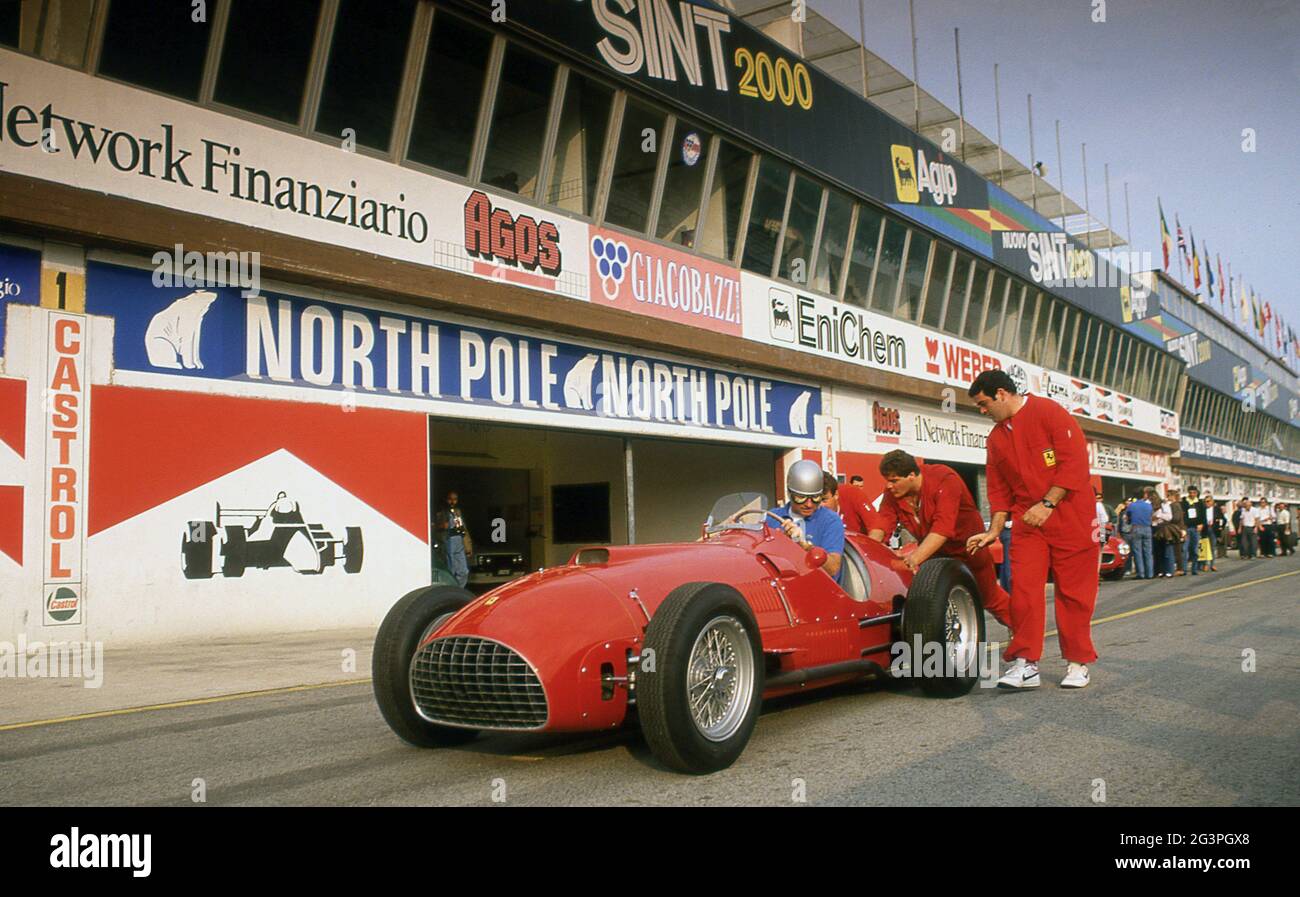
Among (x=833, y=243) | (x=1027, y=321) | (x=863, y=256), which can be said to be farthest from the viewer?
(x=1027, y=321)

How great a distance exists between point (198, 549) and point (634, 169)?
856cm

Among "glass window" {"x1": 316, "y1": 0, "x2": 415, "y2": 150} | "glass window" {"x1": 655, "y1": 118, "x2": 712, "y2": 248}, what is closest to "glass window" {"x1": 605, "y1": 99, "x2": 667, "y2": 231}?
"glass window" {"x1": 655, "y1": 118, "x2": 712, "y2": 248}

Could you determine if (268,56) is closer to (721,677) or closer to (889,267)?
(721,677)

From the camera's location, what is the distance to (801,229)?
19031mm

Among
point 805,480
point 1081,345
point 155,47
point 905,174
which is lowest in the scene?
point 805,480

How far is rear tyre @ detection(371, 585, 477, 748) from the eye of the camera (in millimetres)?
4559

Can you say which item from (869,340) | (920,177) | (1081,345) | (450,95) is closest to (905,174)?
(920,177)

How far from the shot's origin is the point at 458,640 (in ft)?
14.0

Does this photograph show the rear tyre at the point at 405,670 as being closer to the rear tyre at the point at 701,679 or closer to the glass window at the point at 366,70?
the rear tyre at the point at 701,679

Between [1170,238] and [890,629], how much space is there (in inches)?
1803

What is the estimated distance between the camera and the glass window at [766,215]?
17.7m

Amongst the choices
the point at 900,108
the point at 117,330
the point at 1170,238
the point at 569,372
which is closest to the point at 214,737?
the point at 117,330

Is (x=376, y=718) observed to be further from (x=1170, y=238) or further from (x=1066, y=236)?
(x=1170, y=238)

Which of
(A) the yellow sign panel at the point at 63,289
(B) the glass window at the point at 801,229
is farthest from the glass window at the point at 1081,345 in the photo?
(A) the yellow sign panel at the point at 63,289
